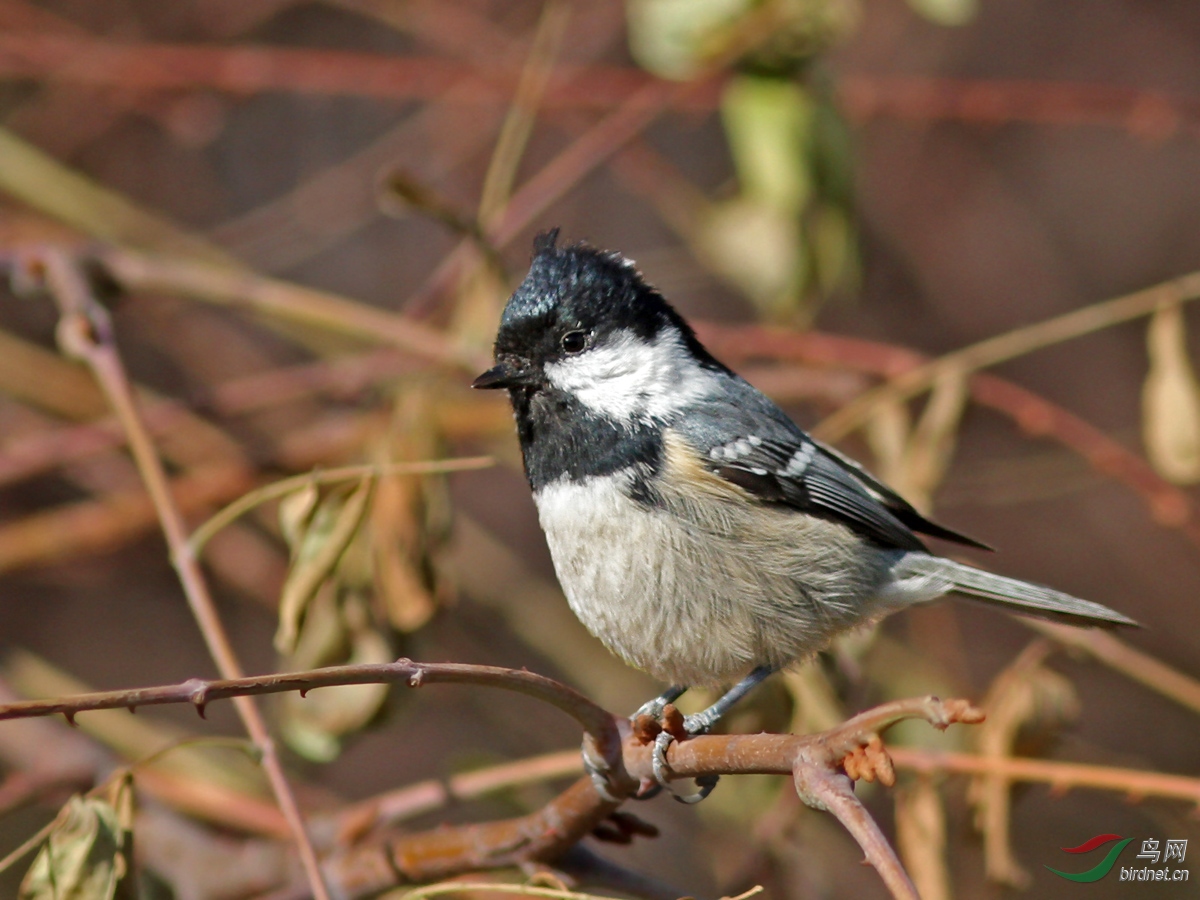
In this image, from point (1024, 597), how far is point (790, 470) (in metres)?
0.46

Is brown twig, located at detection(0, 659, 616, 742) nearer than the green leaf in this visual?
Yes

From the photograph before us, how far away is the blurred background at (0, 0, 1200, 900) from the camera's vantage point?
2055mm

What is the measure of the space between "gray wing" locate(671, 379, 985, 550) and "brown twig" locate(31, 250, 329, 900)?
2.75 feet

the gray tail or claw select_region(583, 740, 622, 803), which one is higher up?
the gray tail

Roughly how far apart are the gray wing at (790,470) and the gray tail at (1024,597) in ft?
0.20

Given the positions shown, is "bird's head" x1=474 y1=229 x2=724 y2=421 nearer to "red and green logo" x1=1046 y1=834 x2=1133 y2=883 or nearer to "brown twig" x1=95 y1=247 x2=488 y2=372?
"brown twig" x1=95 y1=247 x2=488 y2=372

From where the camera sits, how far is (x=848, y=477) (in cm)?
221

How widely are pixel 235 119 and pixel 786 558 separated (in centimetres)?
365

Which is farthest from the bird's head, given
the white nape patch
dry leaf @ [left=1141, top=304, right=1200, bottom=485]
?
dry leaf @ [left=1141, top=304, right=1200, bottom=485]

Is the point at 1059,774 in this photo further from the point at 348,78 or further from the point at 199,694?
the point at 348,78

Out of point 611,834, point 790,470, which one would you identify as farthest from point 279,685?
point 790,470

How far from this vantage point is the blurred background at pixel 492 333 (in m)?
2.05

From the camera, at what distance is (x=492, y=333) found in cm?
→ 237

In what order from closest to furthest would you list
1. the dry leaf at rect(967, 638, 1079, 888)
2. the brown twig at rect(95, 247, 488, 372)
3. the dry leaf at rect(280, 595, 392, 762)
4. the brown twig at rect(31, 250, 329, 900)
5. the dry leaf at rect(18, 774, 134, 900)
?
the dry leaf at rect(18, 774, 134, 900) < the brown twig at rect(31, 250, 329, 900) < the dry leaf at rect(967, 638, 1079, 888) < the dry leaf at rect(280, 595, 392, 762) < the brown twig at rect(95, 247, 488, 372)
